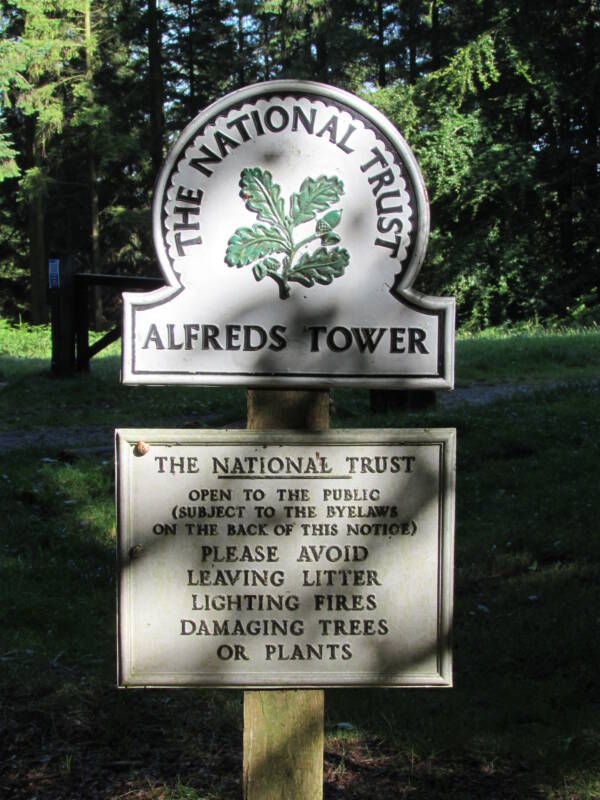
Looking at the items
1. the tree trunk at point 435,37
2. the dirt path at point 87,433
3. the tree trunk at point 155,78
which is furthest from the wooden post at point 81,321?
the tree trunk at point 435,37

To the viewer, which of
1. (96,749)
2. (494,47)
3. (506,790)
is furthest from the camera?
(494,47)

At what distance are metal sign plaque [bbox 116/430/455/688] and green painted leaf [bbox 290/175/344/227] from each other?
0.52 metres

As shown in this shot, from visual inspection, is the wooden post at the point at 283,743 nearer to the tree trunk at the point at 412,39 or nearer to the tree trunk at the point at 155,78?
the tree trunk at the point at 155,78

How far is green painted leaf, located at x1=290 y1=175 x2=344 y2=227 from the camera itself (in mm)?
2145

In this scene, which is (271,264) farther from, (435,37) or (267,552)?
(435,37)

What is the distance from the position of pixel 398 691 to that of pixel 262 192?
2.61 m

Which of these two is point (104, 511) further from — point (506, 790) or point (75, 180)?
point (75, 180)

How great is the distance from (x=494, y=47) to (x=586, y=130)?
4.24 m

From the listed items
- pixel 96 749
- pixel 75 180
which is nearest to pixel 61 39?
pixel 75 180

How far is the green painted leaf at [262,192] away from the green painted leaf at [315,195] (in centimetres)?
4

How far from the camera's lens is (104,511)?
6.21 meters

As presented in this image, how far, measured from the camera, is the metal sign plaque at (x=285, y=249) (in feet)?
7.06

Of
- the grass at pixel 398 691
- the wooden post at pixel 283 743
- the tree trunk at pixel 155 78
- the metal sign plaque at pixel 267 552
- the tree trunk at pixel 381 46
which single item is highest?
the tree trunk at pixel 381 46

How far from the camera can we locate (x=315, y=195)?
2146 millimetres
